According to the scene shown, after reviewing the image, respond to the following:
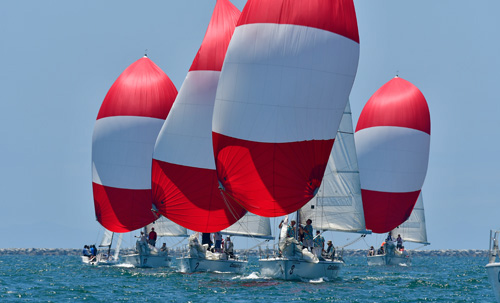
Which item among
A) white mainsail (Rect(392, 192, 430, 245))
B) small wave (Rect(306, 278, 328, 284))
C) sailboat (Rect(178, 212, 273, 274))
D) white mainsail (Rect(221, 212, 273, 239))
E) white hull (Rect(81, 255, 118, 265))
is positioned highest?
white mainsail (Rect(392, 192, 430, 245))

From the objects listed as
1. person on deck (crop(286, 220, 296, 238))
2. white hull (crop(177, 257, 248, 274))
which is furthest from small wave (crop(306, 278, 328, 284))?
white hull (crop(177, 257, 248, 274))

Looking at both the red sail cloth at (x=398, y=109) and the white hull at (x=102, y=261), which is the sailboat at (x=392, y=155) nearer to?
the red sail cloth at (x=398, y=109)

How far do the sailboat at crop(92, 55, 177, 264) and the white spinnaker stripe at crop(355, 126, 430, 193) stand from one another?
40.2 feet

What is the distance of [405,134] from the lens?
50844mm

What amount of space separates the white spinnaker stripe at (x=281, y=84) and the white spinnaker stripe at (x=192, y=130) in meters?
5.68

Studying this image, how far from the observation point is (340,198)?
122 feet

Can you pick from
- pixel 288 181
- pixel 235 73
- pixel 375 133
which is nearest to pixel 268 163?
pixel 288 181

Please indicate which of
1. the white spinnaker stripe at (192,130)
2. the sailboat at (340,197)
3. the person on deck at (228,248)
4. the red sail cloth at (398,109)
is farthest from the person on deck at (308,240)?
the red sail cloth at (398,109)

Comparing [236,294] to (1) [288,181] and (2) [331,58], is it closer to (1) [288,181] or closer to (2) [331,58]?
(1) [288,181]

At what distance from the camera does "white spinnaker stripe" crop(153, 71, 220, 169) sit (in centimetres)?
3797

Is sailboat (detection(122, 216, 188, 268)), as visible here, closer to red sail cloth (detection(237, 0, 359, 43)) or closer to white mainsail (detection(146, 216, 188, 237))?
white mainsail (detection(146, 216, 188, 237))

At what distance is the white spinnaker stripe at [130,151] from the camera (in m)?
44.9

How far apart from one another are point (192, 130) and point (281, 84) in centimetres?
773

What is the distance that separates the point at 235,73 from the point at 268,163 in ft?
11.6
